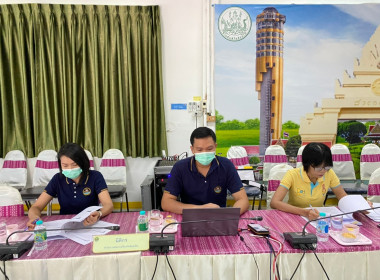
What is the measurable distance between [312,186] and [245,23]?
275cm

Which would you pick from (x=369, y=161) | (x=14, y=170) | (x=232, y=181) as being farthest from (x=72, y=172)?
(x=369, y=161)

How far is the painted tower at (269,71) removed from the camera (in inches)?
157

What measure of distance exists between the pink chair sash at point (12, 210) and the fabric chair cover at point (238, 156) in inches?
99.8

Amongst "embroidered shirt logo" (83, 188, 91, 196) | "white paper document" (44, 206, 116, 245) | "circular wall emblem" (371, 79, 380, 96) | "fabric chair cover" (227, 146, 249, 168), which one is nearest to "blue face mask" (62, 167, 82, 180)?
"embroidered shirt logo" (83, 188, 91, 196)

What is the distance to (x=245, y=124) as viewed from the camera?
4.20 meters

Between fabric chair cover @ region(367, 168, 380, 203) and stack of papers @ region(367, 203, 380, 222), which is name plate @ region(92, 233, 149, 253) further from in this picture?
fabric chair cover @ region(367, 168, 380, 203)

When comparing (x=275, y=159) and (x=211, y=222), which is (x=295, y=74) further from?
(x=211, y=222)

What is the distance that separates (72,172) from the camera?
201 cm

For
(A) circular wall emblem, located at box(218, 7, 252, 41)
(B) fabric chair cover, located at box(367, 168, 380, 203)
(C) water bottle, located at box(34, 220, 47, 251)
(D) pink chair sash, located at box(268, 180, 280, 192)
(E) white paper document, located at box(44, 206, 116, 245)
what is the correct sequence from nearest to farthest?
(C) water bottle, located at box(34, 220, 47, 251)
(E) white paper document, located at box(44, 206, 116, 245)
(B) fabric chair cover, located at box(367, 168, 380, 203)
(D) pink chair sash, located at box(268, 180, 280, 192)
(A) circular wall emblem, located at box(218, 7, 252, 41)

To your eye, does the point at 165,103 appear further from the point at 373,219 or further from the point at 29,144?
the point at 373,219

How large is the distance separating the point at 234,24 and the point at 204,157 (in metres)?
2.71

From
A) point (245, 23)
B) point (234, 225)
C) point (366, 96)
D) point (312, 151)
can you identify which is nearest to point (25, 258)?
point (234, 225)

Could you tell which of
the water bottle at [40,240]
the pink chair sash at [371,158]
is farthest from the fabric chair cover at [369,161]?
the water bottle at [40,240]

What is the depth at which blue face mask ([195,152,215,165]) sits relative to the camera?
2.01 m
